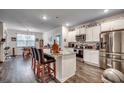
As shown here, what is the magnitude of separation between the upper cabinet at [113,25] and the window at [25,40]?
25.4ft

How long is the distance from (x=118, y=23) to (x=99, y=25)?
955mm

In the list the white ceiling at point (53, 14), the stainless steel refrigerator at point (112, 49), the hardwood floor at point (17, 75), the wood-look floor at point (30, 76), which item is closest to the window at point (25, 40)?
the white ceiling at point (53, 14)

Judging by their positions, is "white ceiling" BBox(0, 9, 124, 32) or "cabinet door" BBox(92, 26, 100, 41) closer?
"white ceiling" BBox(0, 9, 124, 32)

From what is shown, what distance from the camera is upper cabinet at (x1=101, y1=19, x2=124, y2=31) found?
3.65 metres

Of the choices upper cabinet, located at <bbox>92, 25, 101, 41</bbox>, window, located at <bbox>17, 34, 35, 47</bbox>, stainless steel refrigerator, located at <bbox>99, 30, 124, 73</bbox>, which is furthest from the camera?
window, located at <bbox>17, 34, 35, 47</bbox>

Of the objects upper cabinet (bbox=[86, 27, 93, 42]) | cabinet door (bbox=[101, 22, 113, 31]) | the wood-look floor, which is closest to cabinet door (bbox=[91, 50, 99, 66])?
the wood-look floor

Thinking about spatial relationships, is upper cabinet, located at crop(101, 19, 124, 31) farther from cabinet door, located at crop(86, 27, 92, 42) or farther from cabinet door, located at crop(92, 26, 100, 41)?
cabinet door, located at crop(86, 27, 92, 42)

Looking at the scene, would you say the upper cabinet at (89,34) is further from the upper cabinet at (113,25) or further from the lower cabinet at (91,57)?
the upper cabinet at (113,25)

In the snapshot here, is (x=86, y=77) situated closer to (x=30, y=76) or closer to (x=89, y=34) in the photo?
(x=30, y=76)

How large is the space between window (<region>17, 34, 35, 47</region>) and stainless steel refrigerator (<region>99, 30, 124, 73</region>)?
7725 mm

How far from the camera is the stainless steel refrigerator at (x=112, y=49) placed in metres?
3.50

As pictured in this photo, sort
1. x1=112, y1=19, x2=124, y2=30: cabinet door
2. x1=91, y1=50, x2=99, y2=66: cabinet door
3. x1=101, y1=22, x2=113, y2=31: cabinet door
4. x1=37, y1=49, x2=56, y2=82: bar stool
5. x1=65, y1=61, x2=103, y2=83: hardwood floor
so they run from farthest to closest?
1. x1=91, y1=50, x2=99, y2=66: cabinet door
2. x1=101, y1=22, x2=113, y2=31: cabinet door
3. x1=112, y1=19, x2=124, y2=30: cabinet door
4. x1=65, y1=61, x2=103, y2=83: hardwood floor
5. x1=37, y1=49, x2=56, y2=82: bar stool
